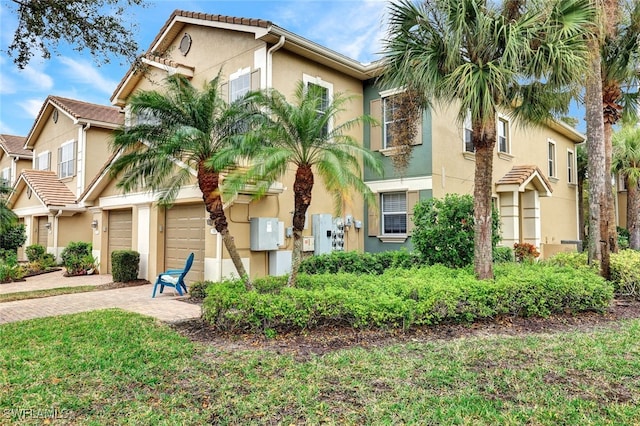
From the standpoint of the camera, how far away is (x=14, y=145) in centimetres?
2675

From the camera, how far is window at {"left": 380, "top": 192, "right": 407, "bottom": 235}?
45.4 feet

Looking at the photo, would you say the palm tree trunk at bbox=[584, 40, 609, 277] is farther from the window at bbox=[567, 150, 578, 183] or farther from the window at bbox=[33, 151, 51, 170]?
the window at bbox=[33, 151, 51, 170]

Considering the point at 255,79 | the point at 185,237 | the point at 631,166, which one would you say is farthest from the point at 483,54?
the point at 631,166

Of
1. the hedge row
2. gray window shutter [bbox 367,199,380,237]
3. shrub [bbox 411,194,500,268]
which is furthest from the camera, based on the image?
gray window shutter [bbox 367,199,380,237]

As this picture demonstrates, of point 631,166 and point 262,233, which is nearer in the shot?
point 262,233

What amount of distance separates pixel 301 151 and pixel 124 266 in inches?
335

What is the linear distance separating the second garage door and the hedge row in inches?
166

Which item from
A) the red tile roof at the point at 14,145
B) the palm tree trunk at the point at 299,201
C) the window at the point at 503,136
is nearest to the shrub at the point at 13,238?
the red tile roof at the point at 14,145

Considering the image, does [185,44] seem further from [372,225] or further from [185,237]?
[372,225]

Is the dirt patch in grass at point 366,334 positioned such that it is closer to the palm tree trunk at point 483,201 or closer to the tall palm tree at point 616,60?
the palm tree trunk at point 483,201

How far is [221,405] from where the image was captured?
13.5ft

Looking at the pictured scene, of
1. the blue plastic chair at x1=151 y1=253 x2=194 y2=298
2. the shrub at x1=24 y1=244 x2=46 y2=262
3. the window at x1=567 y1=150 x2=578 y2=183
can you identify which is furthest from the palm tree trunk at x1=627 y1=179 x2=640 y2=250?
the shrub at x1=24 y1=244 x2=46 y2=262

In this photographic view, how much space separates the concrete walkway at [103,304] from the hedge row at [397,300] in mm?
1770

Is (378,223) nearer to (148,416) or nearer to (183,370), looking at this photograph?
(183,370)
